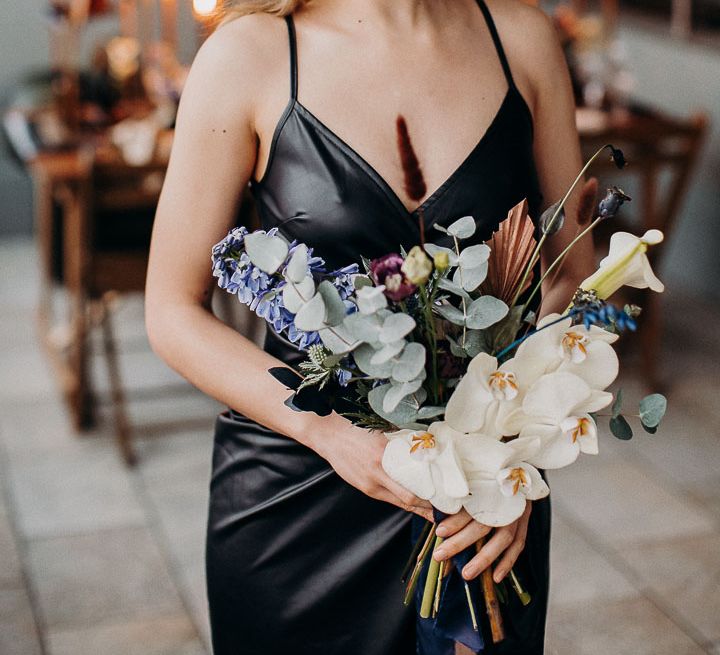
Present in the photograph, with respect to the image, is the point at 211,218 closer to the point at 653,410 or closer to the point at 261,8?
the point at 261,8

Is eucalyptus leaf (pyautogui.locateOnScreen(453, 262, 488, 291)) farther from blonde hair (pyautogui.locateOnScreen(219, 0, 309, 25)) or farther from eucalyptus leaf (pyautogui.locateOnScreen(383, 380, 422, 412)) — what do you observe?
blonde hair (pyautogui.locateOnScreen(219, 0, 309, 25))

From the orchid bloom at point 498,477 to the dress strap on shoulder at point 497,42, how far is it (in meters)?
0.62

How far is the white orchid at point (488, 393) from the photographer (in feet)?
3.49

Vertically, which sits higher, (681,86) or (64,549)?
(681,86)

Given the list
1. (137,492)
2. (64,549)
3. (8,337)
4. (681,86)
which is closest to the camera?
(64,549)

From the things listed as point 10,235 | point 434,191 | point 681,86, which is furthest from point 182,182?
point 10,235

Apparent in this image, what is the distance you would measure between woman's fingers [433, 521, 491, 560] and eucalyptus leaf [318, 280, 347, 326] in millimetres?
306

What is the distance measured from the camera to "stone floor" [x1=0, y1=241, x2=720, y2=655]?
282 centimetres

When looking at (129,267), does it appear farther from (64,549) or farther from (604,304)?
(604,304)

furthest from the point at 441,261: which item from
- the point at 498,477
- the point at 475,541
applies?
the point at 475,541

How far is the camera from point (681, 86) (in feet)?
17.8

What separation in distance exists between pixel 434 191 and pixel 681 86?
4.43 m

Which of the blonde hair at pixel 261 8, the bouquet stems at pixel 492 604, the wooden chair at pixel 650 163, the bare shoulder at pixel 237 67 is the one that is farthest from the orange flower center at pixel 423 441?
the wooden chair at pixel 650 163

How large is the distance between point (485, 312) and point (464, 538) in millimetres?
274
